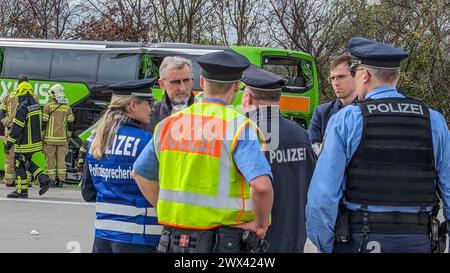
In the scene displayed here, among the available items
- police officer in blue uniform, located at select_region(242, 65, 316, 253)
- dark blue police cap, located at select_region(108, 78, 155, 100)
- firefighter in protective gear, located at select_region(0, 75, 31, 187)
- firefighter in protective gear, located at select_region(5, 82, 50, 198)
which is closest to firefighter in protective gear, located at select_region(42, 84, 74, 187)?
firefighter in protective gear, located at select_region(0, 75, 31, 187)

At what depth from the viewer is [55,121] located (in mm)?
15023

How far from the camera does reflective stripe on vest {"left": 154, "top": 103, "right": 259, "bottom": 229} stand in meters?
3.79

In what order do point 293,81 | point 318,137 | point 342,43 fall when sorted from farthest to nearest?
point 342,43, point 293,81, point 318,137

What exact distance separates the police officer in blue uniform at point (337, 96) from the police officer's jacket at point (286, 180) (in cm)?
193

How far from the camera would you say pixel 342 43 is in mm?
21578

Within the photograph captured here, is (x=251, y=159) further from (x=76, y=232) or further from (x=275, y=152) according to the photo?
(x=76, y=232)

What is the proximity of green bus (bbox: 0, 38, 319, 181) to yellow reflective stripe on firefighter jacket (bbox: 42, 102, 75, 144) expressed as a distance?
6.56 feet

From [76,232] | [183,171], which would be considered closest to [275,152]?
[183,171]

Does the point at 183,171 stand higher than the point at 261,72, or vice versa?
the point at 261,72

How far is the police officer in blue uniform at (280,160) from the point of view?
4.48 m

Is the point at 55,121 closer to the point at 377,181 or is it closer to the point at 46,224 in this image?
the point at 46,224

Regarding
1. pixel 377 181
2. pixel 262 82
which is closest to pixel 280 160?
pixel 262 82

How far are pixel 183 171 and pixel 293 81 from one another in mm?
14794

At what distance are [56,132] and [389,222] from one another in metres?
12.0
